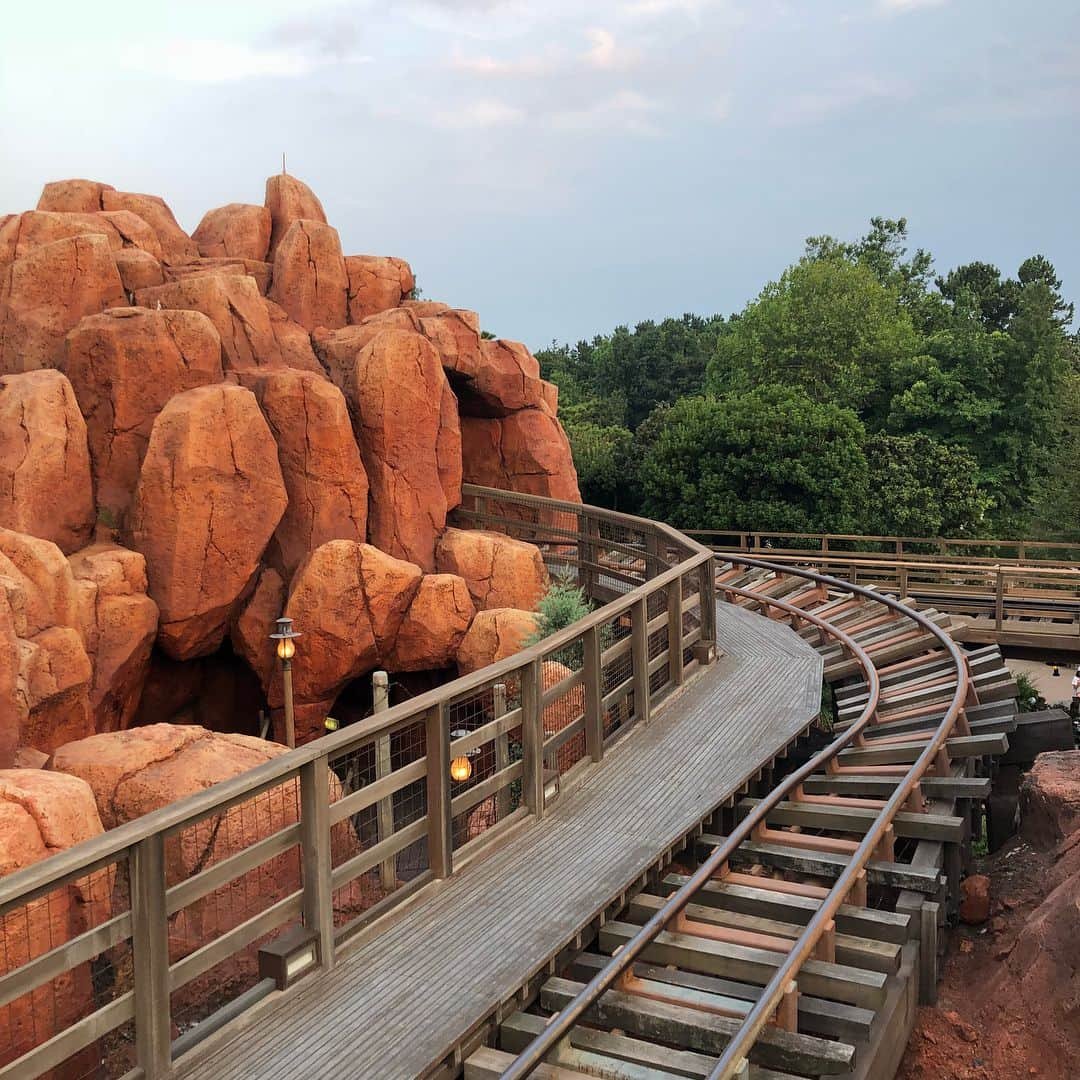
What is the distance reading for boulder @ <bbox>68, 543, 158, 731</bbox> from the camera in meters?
13.2

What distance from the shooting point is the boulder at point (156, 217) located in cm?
2048

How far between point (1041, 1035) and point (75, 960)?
511cm

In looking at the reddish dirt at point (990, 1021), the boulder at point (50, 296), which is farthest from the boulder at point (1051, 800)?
the boulder at point (50, 296)

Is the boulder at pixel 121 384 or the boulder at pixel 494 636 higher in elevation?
the boulder at pixel 121 384

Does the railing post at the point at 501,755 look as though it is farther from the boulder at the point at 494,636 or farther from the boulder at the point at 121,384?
the boulder at the point at 121,384

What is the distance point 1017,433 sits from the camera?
36.4 m

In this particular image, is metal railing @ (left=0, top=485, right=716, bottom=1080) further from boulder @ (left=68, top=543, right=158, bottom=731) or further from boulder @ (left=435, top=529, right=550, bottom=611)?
boulder @ (left=435, top=529, right=550, bottom=611)

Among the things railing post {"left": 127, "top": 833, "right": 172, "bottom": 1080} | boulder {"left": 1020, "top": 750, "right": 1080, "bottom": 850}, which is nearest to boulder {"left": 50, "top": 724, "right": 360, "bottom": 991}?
railing post {"left": 127, "top": 833, "right": 172, "bottom": 1080}

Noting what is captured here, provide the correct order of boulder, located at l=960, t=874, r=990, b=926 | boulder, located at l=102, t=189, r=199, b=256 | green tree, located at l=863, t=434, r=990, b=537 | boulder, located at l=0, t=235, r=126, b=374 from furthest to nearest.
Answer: green tree, located at l=863, t=434, r=990, b=537 → boulder, located at l=102, t=189, r=199, b=256 → boulder, located at l=0, t=235, r=126, b=374 → boulder, located at l=960, t=874, r=990, b=926

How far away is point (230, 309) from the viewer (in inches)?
681

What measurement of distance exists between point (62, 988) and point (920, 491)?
26.5 m

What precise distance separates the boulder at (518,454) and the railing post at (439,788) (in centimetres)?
1464

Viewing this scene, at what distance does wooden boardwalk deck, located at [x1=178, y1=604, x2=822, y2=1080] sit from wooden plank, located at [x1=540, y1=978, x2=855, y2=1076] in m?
0.37

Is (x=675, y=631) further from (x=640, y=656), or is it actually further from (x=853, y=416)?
(x=853, y=416)
